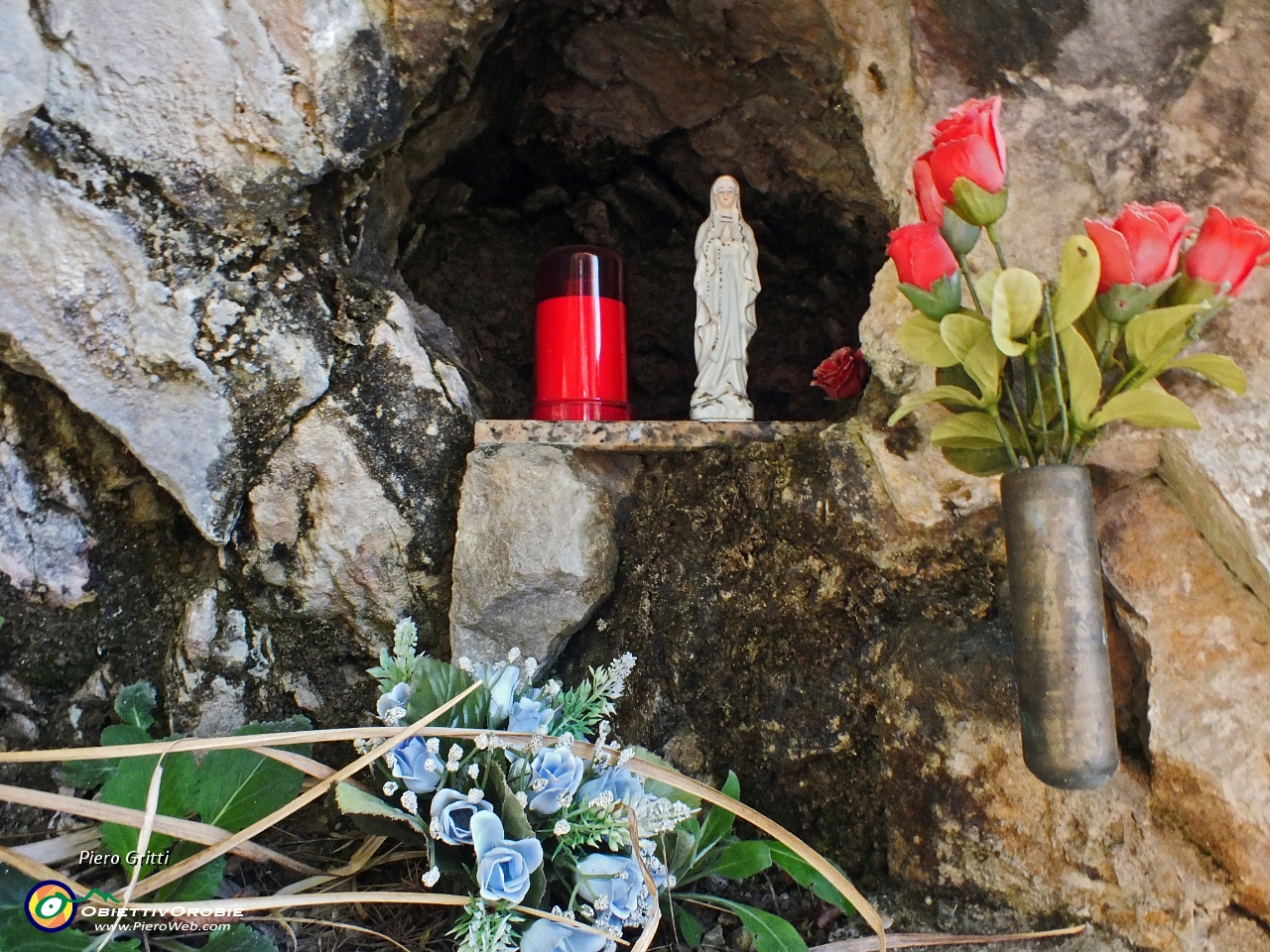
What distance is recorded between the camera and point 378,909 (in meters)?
0.90

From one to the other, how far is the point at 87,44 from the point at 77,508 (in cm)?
54

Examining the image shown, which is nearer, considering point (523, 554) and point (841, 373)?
point (523, 554)

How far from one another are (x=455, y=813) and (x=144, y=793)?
29cm

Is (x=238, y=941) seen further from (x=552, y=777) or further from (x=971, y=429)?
(x=971, y=429)

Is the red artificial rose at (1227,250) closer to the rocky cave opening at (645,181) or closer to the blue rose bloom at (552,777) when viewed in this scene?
the rocky cave opening at (645,181)

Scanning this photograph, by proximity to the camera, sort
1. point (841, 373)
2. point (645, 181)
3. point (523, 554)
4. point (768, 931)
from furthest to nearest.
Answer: point (645, 181)
point (841, 373)
point (523, 554)
point (768, 931)

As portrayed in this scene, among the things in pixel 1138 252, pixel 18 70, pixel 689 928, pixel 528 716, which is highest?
pixel 18 70

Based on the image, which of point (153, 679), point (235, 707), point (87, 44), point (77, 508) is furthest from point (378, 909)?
point (87, 44)

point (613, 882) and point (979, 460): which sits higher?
point (979, 460)

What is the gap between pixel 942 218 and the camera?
807 millimetres

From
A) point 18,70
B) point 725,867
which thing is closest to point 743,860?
point 725,867

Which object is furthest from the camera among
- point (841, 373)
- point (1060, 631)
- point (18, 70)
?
point (841, 373)

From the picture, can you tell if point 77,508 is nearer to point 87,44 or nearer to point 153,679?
point 153,679

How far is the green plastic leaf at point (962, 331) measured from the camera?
0.77m
